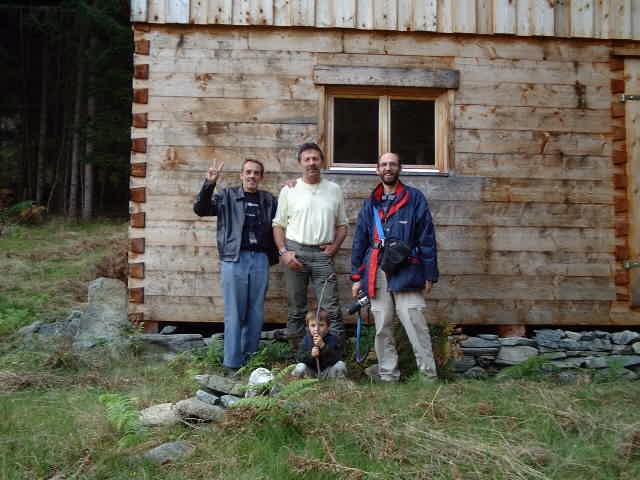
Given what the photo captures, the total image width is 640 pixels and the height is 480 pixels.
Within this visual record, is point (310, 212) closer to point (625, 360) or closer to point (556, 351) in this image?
point (556, 351)

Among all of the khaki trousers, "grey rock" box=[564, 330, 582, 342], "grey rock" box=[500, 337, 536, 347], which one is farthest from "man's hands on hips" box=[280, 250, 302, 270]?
"grey rock" box=[564, 330, 582, 342]

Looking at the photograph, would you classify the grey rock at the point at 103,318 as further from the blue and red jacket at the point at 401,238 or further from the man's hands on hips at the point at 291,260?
the blue and red jacket at the point at 401,238

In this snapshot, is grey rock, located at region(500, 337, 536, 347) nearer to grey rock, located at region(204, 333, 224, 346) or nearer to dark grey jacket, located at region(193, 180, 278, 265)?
dark grey jacket, located at region(193, 180, 278, 265)

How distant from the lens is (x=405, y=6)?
6.36 m

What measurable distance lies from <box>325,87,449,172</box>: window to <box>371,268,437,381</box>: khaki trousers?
6.35 ft

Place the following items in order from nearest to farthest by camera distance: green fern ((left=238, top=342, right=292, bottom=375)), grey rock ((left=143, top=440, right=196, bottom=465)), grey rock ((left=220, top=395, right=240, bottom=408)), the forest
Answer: grey rock ((left=143, top=440, right=196, bottom=465)) → grey rock ((left=220, top=395, right=240, bottom=408)) → green fern ((left=238, top=342, right=292, bottom=375)) → the forest

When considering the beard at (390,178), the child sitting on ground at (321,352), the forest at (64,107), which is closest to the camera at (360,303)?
the child sitting on ground at (321,352)

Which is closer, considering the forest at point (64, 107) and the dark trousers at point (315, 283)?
the dark trousers at point (315, 283)

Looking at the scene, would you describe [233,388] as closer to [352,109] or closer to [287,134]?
[287,134]

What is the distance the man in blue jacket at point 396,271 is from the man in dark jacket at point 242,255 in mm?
935

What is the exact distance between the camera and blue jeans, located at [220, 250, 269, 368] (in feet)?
17.4

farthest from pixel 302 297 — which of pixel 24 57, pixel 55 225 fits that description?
pixel 24 57

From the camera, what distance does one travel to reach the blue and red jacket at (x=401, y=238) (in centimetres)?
489

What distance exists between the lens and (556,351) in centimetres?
608
